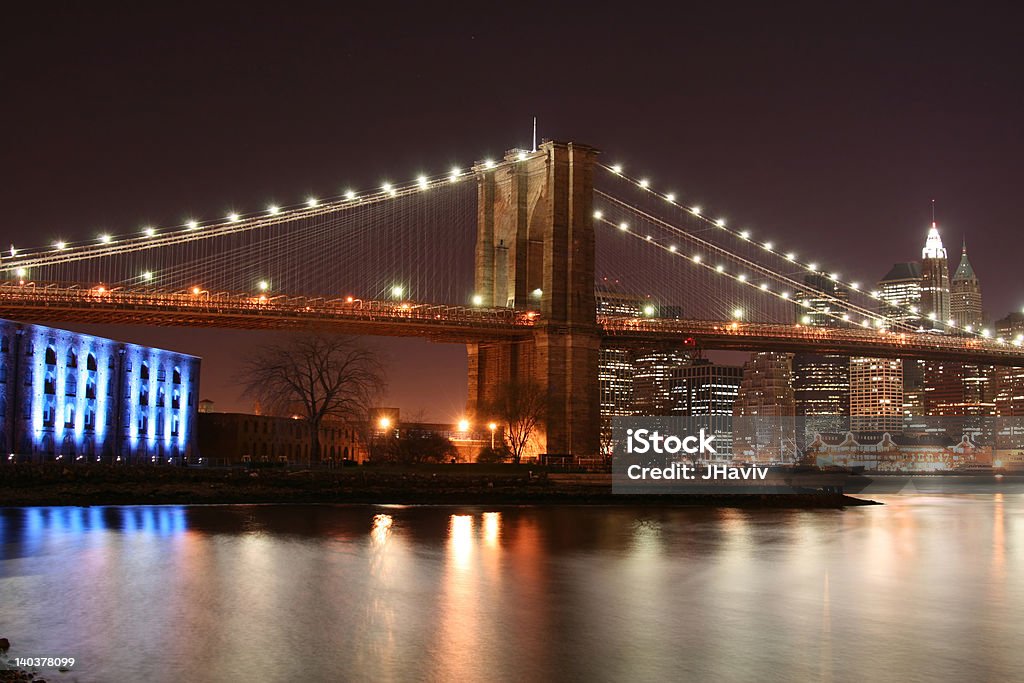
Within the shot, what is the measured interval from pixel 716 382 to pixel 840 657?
177032 mm

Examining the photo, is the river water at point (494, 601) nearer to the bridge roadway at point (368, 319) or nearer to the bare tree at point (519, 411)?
the bridge roadway at point (368, 319)

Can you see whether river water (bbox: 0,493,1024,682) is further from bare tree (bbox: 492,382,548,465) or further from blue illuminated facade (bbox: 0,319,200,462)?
blue illuminated facade (bbox: 0,319,200,462)

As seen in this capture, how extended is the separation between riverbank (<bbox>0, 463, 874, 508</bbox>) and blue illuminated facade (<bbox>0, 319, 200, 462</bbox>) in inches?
545

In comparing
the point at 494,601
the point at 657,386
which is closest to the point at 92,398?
the point at 494,601

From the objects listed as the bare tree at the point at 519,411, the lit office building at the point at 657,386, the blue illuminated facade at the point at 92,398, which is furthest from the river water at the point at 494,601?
the lit office building at the point at 657,386

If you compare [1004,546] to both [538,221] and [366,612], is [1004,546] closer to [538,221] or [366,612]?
[366,612]

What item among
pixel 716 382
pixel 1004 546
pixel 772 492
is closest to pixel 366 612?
pixel 1004 546

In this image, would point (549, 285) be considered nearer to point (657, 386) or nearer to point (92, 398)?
point (92, 398)

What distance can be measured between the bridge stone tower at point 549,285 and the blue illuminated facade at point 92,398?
1869 cm

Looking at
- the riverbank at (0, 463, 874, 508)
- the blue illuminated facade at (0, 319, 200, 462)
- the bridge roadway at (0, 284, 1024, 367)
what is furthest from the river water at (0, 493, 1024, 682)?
the blue illuminated facade at (0, 319, 200, 462)

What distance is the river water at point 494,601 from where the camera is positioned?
1334cm

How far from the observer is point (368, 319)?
56.9 metres

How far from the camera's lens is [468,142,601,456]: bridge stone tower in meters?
59.6

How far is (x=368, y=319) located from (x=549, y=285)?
986 cm
